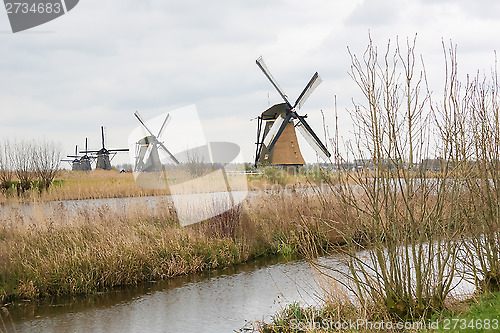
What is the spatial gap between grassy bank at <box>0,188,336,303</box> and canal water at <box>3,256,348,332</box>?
1.13 feet

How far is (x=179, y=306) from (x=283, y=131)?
25.5 meters

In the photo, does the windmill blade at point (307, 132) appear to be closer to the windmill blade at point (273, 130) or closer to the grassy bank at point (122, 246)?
the windmill blade at point (273, 130)

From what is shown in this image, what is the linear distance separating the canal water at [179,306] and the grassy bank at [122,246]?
0.34 m

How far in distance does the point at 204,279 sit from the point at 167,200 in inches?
133

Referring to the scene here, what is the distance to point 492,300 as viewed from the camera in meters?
5.23

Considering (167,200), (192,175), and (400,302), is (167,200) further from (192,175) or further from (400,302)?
(400,302)

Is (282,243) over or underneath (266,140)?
underneath

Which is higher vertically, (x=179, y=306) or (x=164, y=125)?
(x=164, y=125)

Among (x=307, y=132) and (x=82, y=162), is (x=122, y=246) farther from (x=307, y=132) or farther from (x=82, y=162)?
(x=82, y=162)

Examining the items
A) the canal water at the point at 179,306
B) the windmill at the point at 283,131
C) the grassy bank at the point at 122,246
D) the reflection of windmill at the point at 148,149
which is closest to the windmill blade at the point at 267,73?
the windmill at the point at 283,131

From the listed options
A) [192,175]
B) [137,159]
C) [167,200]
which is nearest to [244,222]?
[167,200]

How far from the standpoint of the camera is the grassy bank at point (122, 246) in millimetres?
8131

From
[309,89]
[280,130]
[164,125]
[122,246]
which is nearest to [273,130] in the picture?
[280,130]

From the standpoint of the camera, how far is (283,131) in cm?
3219
